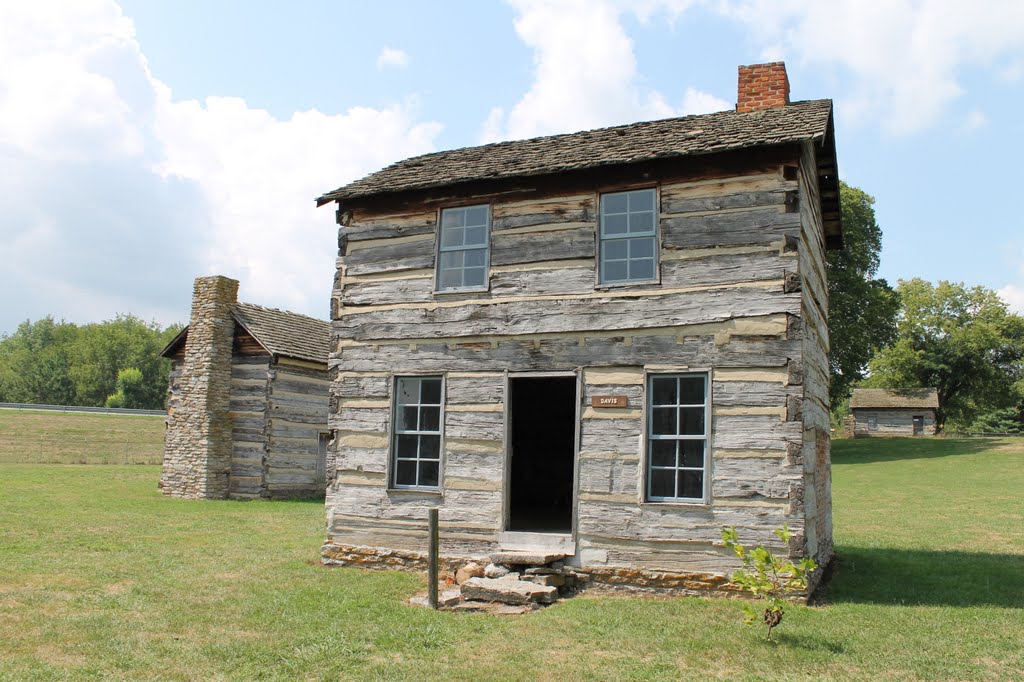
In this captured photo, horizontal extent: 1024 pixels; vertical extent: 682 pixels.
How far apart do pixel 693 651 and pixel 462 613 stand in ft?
9.56

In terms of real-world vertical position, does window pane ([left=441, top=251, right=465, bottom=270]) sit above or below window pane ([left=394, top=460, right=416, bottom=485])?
above

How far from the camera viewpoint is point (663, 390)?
1074cm

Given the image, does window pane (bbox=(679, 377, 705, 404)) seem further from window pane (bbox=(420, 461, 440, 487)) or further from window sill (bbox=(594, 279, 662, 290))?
window pane (bbox=(420, 461, 440, 487))

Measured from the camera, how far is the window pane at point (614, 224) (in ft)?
37.3

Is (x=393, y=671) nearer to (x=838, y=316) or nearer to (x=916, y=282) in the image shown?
(x=838, y=316)

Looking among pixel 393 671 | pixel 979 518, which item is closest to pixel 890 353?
pixel 979 518

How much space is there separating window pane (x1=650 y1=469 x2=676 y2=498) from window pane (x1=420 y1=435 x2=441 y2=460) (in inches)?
130

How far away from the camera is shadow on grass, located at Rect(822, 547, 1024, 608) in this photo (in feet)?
34.0

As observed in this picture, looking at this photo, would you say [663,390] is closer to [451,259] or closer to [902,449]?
[451,259]

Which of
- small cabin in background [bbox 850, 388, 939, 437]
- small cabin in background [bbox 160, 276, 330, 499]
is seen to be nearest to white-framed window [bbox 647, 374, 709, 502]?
small cabin in background [bbox 160, 276, 330, 499]

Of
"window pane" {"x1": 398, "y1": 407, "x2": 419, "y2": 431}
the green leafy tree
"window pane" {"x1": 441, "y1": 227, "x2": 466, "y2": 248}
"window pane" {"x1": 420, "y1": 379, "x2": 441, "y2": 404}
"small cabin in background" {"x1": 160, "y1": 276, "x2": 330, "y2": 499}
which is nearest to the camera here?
"window pane" {"x1": 420, "y1": 379, "x2": 441, "y2": 404}

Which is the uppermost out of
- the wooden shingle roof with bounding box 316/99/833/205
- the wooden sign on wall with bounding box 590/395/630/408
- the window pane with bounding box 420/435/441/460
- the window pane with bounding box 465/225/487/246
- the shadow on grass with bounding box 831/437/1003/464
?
the wooden shingle roof with bounding box 316/99/833/205

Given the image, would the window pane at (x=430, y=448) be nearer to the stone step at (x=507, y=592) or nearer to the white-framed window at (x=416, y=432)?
the white-framed window at (x=416, y=432)

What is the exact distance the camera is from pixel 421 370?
39.7 feet
